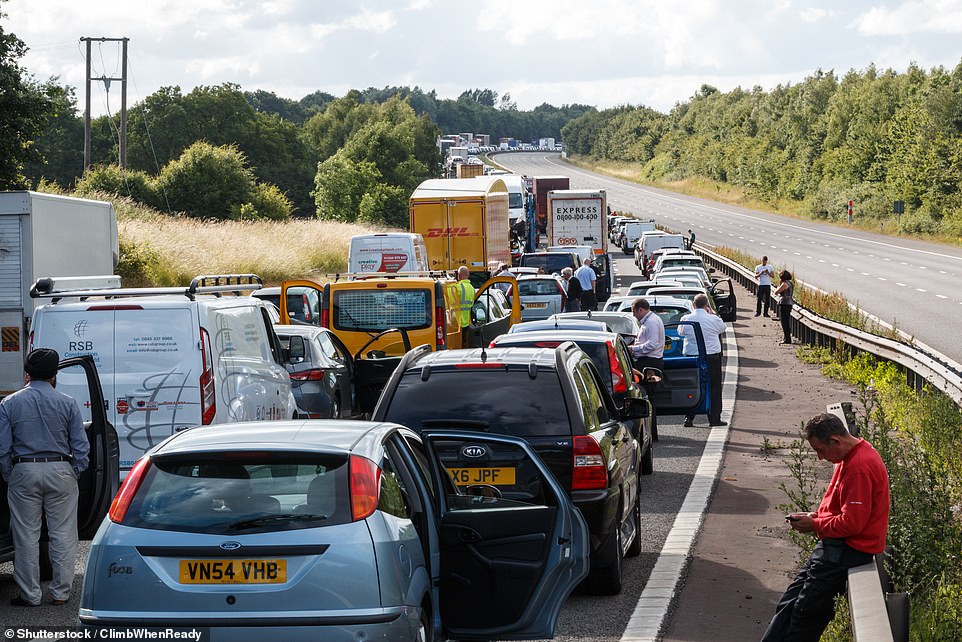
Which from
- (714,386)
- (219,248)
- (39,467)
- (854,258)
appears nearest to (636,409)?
(39,467)

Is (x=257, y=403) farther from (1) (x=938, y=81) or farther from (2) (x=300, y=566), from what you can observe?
(1) (x=938, y=81)

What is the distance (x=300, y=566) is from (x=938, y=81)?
92.0 m

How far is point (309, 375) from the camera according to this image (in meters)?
15.9

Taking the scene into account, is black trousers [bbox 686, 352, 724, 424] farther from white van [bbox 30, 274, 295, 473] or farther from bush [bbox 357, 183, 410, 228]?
bush [bbox 357, 183, 410, 228]

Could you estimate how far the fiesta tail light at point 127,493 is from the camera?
18.7 ft

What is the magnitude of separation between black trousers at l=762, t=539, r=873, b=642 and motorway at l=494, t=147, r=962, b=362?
65.3ft

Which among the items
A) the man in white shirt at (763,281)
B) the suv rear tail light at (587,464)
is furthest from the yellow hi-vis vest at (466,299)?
the man in white shirt at (763,281)

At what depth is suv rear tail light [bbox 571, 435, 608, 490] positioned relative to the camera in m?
8.52

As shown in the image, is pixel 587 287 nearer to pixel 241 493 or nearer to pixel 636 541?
pixel 636 541

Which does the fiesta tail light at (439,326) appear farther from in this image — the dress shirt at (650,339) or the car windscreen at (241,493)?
the car windscreen at (241,493)

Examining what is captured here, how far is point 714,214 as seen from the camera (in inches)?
4257

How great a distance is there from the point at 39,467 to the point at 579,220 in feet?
153

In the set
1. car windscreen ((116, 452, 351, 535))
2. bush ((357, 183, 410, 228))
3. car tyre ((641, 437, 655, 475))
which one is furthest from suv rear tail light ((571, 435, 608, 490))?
bush ((357, 183, 410, 228))

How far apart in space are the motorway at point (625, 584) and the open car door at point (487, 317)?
585 cm
